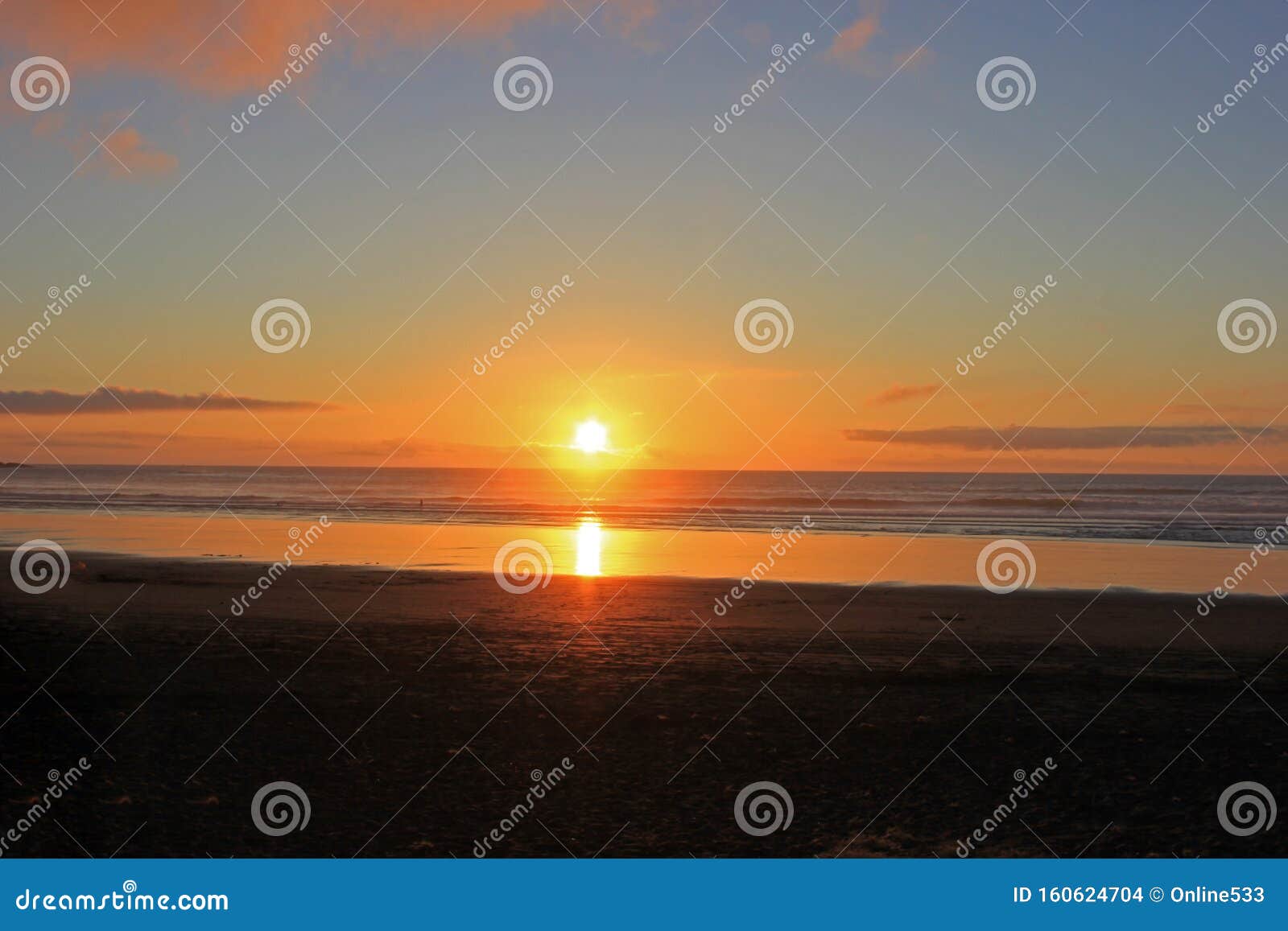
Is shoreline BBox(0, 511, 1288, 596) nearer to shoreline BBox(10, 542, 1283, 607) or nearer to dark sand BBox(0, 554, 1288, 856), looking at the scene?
shoreline BBox(10, 542, 1283, 607)

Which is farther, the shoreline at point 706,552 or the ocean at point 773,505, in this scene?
the ocean at point 773,505

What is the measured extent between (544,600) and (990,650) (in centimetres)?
871

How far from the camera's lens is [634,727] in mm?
11039

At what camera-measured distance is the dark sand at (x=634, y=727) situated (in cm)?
811

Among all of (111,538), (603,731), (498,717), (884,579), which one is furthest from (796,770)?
(111,538)

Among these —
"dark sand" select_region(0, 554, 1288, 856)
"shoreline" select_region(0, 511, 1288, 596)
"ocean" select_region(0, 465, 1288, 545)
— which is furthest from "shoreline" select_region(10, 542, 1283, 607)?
"ocean" select_region(0, 465, 1288, 545)

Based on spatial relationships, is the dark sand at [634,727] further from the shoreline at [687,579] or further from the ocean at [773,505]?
the ocean at [773,505]

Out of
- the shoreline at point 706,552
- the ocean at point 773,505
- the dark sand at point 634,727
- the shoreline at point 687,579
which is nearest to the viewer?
the dark sand at point 634,727

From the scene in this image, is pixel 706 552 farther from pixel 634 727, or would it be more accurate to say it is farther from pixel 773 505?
pixel 773 505

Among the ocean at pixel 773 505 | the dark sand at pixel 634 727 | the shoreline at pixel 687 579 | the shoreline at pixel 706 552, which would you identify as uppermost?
the ocean at pixel 773 505

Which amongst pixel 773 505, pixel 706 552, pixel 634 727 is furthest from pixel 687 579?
pixel 773 505

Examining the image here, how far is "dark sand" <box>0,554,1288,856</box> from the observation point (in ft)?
26.6

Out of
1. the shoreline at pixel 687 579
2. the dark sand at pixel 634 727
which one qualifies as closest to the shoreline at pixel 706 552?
the shoreline at pixel 687 579

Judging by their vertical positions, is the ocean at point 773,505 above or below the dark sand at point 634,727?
above
